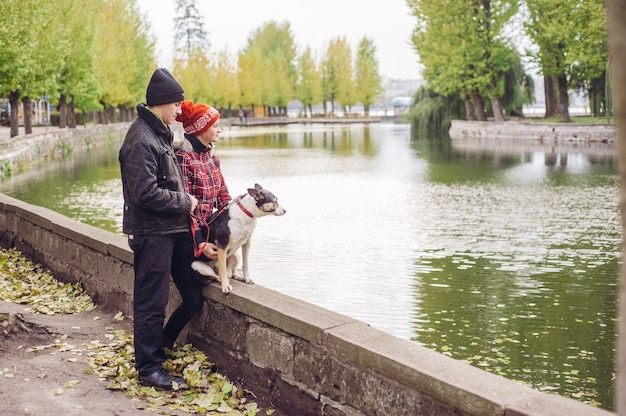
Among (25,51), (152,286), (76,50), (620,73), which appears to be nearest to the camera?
(620,73)

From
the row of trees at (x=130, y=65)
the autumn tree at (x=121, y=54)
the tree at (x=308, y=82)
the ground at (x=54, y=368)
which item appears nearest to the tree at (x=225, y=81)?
the row of trees at (x=130, y=65)

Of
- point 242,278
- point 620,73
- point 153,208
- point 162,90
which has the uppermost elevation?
point 162,90

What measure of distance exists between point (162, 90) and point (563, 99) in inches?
1634

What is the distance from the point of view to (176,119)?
5.20 meters

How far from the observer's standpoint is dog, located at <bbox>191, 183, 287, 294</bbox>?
5047 millimetres

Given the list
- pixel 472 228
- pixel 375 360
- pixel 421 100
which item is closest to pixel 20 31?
pixel 472 228

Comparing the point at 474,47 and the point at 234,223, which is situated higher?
the point at 474,47

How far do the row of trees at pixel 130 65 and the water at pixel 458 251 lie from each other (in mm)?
6294

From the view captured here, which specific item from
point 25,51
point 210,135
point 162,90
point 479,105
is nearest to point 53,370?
point 210,135

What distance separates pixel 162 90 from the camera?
4.75m

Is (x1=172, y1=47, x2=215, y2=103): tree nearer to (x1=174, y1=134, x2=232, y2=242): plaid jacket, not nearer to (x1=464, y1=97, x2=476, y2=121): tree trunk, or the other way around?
(x1=464, y1=97, x2=476, y2=121): tree trunk

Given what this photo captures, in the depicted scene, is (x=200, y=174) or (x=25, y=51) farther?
(x=25, y=51)

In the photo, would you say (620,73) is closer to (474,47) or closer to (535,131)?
(535,131)

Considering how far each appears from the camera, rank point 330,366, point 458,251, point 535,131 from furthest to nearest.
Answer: point 535,131, point 458,251, point 330,366
